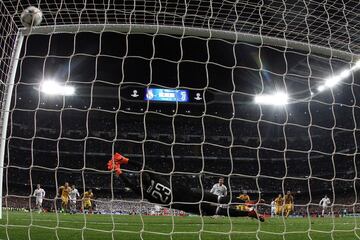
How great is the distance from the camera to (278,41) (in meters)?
5.64

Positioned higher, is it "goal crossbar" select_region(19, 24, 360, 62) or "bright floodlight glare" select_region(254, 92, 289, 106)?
"bright floodlight glare" select_region(254, 92, 289, 106)

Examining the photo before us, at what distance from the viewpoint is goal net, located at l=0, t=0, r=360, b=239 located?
520 centimetres

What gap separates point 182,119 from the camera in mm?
31203

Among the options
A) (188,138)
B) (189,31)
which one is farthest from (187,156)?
(189,31)

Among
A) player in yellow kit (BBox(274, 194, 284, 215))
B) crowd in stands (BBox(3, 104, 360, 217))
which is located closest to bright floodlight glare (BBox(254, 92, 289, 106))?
crowd in stands (BBox(3, 104, 360, 217))

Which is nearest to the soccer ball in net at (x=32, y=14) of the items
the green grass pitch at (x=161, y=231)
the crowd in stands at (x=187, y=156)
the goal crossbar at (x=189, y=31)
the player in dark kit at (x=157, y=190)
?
the goal crossbar at (x=189, y=31)

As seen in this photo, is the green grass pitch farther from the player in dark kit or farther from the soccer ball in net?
the soccer ball in net

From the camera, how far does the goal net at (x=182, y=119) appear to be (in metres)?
5.20

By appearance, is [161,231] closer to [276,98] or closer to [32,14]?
[32,14]

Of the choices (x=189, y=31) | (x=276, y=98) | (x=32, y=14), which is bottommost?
(x=32, y=14)

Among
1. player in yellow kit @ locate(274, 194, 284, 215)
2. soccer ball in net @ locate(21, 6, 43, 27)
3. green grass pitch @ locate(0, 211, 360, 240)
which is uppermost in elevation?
soccer ball in net @ locate(21, 6, 43, 27)

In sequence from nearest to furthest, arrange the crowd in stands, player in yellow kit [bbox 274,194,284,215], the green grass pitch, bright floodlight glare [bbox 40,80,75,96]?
the green grass pitch → bright floodlight glare [bbox 40,80,75,96] → player in yellow kit [bbox 274,194,284,215] → the crowd in stands

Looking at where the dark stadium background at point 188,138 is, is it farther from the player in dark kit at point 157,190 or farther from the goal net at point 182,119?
the player in dark kit at point 157,190

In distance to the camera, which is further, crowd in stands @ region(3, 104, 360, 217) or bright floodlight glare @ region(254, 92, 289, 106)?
crowd in stands @ region(3, 104, 360, 217)
